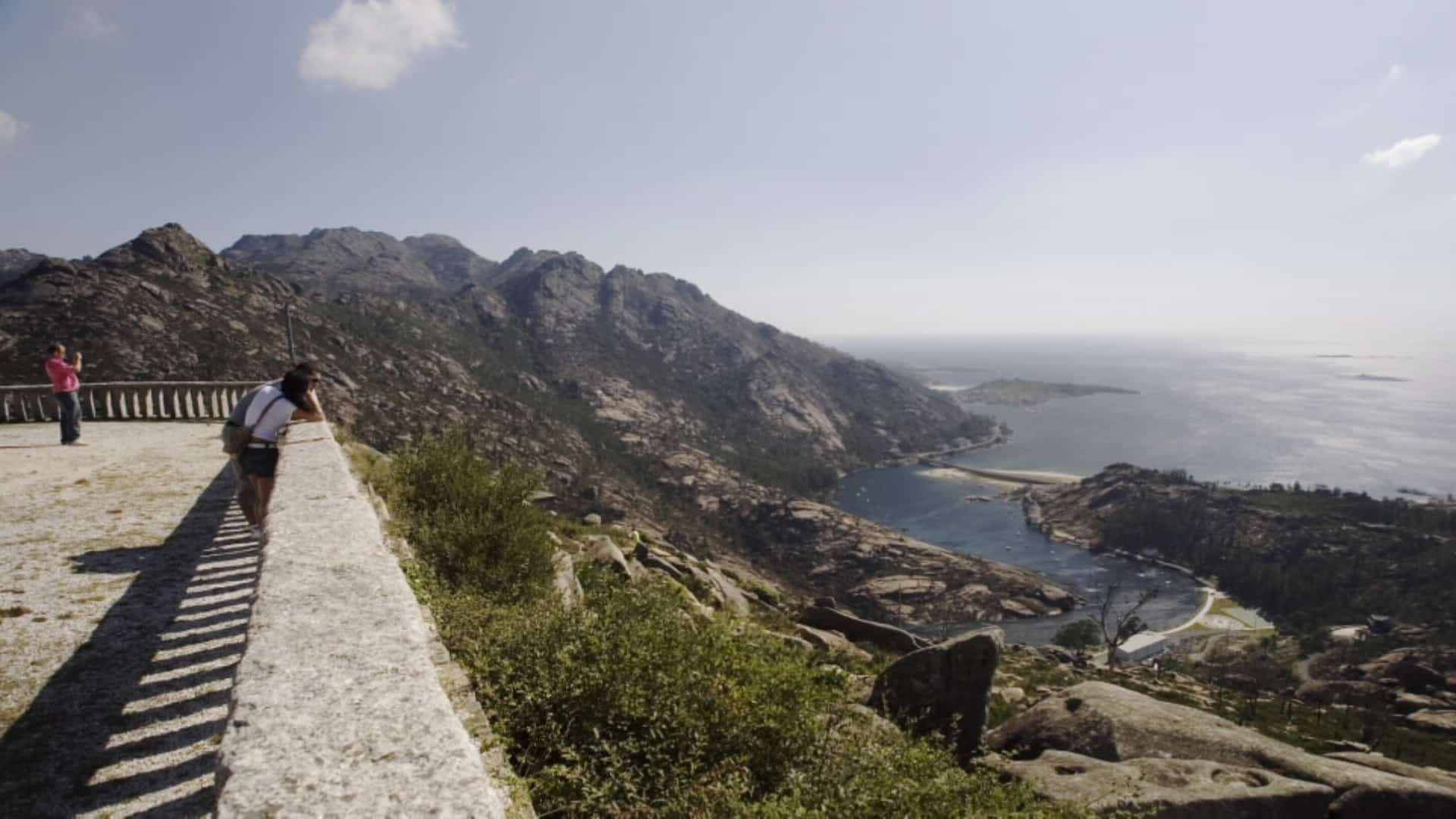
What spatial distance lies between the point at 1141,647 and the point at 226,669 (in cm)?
10681

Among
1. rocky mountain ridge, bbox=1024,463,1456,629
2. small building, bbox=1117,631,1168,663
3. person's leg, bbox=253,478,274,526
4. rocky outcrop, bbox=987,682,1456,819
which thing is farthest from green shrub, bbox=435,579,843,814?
rocky mountain ridge, bbox=1024,463,1456,629

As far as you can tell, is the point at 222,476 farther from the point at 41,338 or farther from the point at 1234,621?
the point at 1234,621

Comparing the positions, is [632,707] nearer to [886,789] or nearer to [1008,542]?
[886,789]

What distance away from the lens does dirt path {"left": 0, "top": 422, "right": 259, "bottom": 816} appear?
3.52 meters

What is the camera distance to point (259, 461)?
696cm

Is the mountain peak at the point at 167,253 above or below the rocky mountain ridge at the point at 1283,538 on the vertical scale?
above

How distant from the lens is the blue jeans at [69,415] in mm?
12523

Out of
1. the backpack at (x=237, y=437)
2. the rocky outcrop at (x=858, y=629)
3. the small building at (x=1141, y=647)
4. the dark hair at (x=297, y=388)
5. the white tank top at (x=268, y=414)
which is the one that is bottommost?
the small building at (x=1141, y=647)

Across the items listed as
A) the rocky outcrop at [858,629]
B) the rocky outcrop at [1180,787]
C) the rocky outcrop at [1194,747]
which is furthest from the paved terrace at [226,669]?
the rocky outcrop at [858,629]

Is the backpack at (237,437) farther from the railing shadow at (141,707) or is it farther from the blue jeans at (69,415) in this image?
the blue jeans at (69,415)

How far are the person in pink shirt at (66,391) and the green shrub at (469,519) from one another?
7.34 m

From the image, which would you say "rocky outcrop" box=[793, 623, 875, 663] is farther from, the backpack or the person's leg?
the backpack

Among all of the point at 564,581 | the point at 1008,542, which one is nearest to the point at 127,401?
the point at 564,581

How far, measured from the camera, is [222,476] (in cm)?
1024
